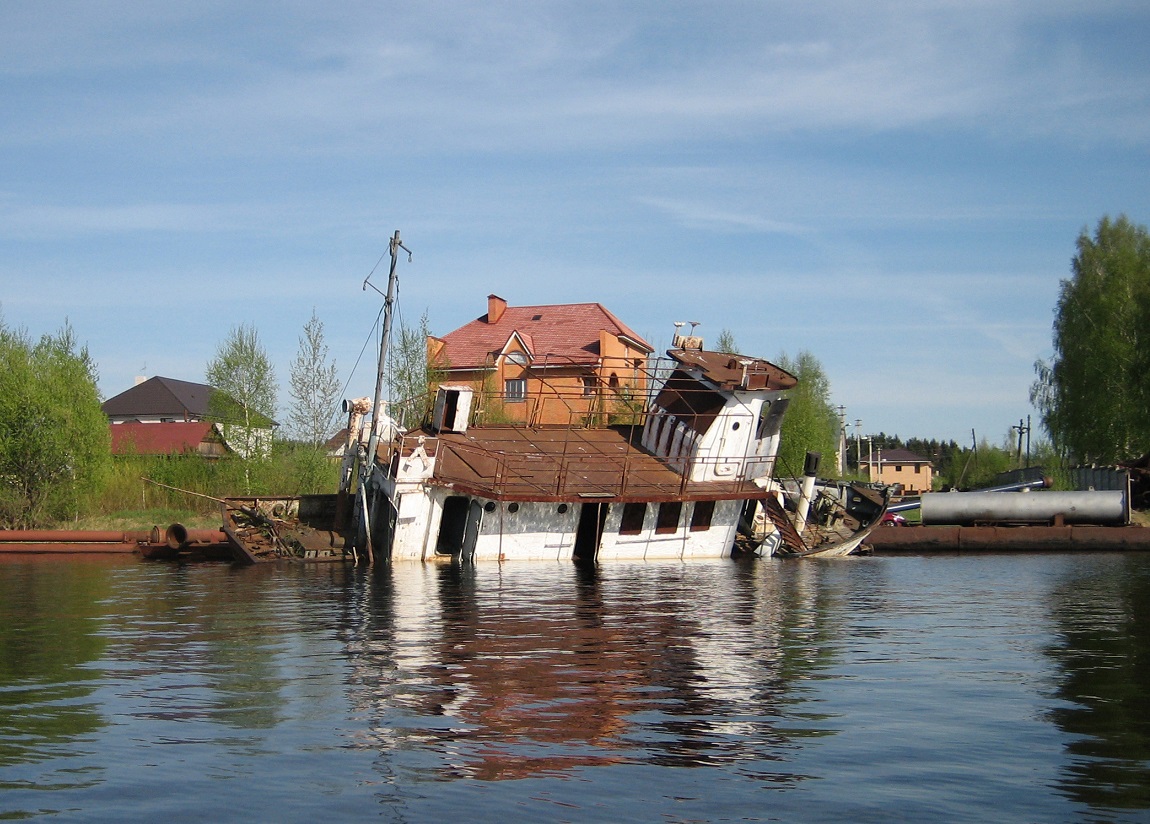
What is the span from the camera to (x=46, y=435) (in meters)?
43.1

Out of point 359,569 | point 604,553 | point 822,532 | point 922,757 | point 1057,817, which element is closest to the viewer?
point 1057,817

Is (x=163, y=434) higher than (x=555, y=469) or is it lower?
higher

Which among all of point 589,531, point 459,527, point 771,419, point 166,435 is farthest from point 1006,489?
point 166,435

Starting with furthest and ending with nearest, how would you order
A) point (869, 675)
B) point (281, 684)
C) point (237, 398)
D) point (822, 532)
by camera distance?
1. point (237, 398)
2. point (822, 532)
3. point (869, 675)
4. point (281, 684)

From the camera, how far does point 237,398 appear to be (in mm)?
53469

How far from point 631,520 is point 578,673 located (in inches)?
752

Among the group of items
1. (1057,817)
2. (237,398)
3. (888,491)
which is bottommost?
(1057,817)

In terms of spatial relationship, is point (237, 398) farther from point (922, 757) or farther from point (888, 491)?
point (922, 757)

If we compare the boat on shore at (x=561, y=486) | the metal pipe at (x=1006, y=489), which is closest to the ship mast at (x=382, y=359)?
the boat on shore at (x=561, y=486)

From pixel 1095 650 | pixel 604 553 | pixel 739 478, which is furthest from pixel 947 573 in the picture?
pixel 1095 650

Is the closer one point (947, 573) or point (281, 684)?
point (281, 684)

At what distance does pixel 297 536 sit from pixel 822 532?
57.9ft

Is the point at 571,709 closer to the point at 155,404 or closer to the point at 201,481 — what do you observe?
the point at 201,481

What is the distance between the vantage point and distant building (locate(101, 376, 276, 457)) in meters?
52.5
